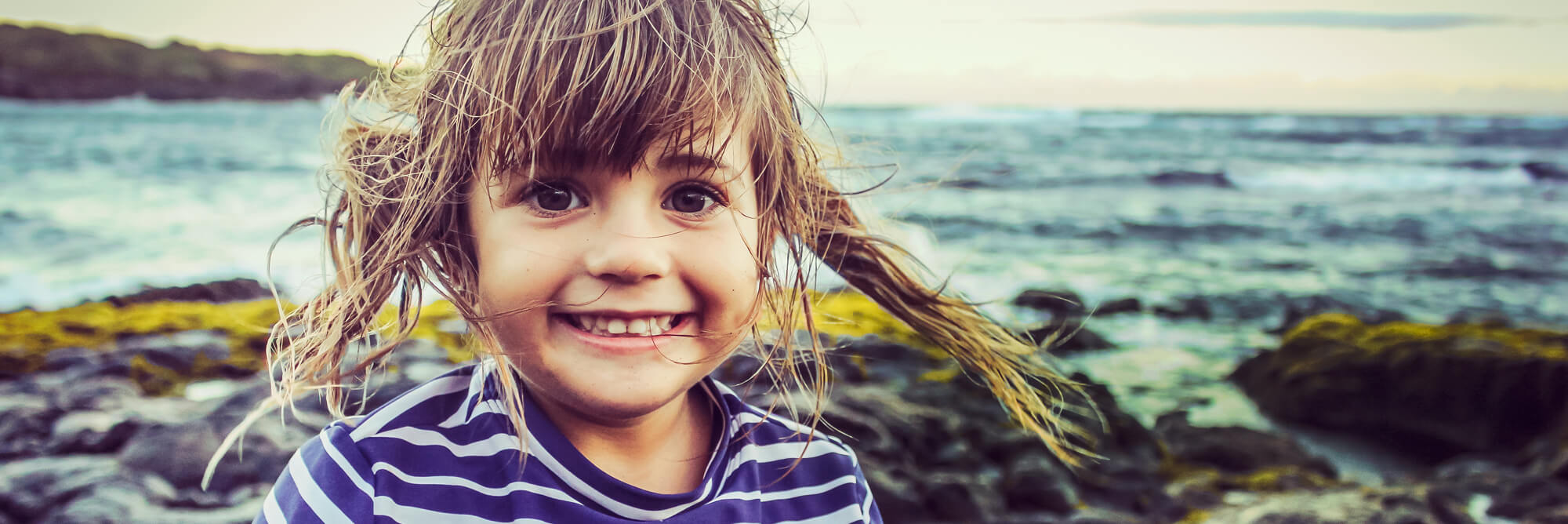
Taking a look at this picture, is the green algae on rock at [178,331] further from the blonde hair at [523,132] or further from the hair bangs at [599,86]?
the hair bangs at [599,86]

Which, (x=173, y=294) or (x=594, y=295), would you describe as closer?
(x=594, y=295)

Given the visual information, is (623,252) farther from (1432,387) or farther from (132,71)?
(132,71)

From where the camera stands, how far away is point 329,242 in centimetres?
141

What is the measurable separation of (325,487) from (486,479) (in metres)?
0.18

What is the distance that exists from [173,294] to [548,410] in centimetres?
576

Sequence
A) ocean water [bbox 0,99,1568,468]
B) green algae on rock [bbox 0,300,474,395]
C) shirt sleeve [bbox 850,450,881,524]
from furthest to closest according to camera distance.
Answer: ocean water [bbox 0,99,1568,468] → green algae on rock [bbox 0,300,474,395] → shirt sleeve [bbox 850,450,881,524]

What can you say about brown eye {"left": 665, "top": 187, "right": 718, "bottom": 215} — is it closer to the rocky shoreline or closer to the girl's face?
the girl's face

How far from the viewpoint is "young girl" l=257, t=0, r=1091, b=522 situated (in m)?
1.13

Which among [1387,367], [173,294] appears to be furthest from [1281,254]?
[173,294]

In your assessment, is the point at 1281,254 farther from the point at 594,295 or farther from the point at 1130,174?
the point at 594,295

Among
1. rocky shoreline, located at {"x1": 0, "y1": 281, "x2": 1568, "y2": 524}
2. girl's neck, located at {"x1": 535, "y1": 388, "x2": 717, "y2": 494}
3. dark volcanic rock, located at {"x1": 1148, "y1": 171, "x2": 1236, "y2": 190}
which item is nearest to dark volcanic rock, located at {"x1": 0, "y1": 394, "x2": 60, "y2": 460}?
rocky shoreline, located at {"x1": 0, "y1": 281, "x2": 1568, "y2": 524}

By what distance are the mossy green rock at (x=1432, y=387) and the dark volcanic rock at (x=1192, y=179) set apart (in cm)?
1249

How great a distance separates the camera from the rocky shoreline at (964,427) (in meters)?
3.38

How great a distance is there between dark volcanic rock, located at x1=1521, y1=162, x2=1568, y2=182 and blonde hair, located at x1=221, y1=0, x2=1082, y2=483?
22442 mm
